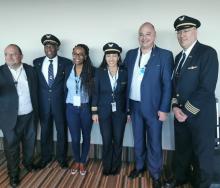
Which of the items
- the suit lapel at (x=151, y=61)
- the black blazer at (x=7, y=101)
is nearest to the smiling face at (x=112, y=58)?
the suit lapel at (x=151, y=61)

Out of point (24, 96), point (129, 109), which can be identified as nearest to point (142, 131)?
point (129, 109)

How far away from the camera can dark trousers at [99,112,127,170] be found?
3033 mm

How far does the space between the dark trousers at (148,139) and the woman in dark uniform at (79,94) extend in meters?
0.53

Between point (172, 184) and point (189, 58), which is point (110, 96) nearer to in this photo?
point (189, 58)

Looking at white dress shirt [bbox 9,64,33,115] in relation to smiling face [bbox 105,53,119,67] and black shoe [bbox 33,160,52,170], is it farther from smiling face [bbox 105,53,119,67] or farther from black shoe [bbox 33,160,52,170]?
smiling face [bbox 105,53,119,67]

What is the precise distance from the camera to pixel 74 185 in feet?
9.71

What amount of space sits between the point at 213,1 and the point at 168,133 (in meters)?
1.65

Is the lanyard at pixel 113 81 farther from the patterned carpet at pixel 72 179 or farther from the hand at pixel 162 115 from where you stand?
the patterned carpet at pixel 72 179

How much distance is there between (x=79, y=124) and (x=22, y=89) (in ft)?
2.48

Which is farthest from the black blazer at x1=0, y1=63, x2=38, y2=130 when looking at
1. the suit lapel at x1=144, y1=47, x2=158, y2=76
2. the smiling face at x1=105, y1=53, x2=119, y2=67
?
the suit lapel at x1=144, y1=47, x2=158, y2=76

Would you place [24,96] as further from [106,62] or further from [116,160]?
[116,160]

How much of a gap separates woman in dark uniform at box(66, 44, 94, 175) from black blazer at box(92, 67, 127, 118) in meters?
0.10

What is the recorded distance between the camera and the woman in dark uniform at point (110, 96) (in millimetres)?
2936

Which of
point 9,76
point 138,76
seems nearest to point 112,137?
point 138,76
